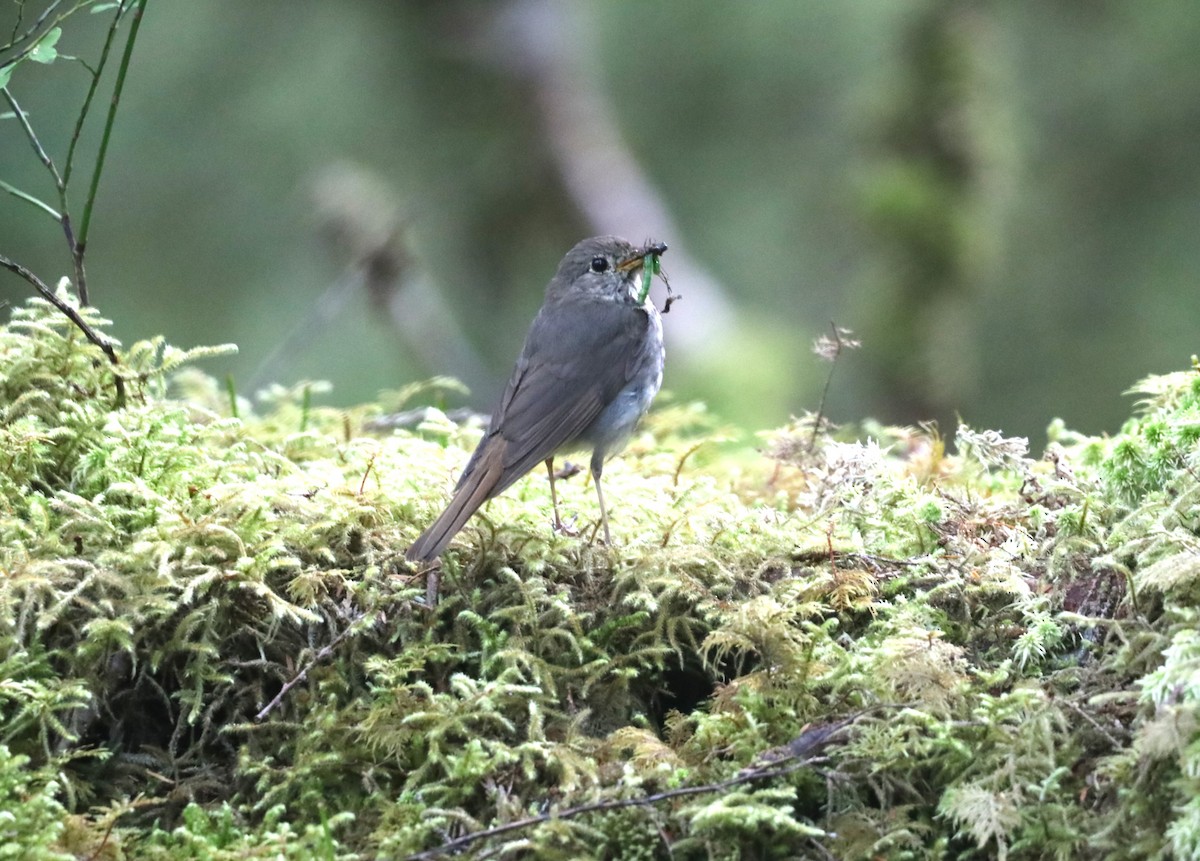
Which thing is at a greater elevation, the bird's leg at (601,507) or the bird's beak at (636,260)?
the bird's beak at (636,260)

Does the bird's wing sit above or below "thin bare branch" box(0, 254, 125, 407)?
above

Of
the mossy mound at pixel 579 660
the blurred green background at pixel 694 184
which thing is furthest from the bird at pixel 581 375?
the blurred green background at pixel 694 184

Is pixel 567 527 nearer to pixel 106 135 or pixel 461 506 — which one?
pixel 461 506

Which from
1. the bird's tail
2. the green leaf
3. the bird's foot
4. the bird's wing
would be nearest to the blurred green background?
the bird's wing

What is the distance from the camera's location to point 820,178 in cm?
1348

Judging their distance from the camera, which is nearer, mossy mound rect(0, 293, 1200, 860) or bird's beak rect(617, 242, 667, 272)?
mossy mound rect(0, 293, 1200, 860)

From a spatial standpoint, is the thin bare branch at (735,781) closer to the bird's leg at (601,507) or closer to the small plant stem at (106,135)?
the bird's leg at (601,507)

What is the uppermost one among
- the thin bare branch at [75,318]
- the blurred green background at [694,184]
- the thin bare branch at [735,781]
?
the blurred green background at [694,184]

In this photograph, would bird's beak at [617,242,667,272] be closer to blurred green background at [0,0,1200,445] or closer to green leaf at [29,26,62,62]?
green leaf at [29,26,62,62]

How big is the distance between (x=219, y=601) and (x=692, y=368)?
21.2ft

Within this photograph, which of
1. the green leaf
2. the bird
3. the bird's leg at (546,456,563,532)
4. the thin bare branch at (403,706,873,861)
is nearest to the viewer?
the thin bare branch at (403,706,873,861)

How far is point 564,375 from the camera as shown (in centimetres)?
402

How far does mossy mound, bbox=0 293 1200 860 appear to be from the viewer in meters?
2.19

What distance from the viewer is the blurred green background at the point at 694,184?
31.3ft
